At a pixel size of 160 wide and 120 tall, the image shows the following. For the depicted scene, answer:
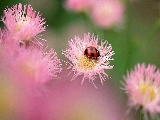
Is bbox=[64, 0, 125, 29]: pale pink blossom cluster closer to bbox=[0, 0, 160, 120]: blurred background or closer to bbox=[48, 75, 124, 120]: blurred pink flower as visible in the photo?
bbox=[0, 0, 160, 120]: blurred background

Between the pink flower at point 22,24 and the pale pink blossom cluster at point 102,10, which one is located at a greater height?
the pale pink blossom cluster at point 102,10

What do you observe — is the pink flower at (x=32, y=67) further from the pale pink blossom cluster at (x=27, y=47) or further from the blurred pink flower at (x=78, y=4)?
the blurred pink flower at (x=78, y=4)

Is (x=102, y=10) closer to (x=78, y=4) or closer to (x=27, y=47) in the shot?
(x=78, y=4)

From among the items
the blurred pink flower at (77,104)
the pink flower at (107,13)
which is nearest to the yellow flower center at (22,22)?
the blurred pink flower at (77,104)

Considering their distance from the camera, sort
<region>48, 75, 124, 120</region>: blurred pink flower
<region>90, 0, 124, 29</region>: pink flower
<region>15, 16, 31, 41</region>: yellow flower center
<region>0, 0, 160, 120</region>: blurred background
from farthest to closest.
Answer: <region>90, 0, 124, 29</region>: pink flower → <region>0, 0, 160, 120</region>: blurred background → <region>15, 16, 31, 41</region>: yellow flower center → <region>48, 75, 124, 120</region>: blurred pink flower

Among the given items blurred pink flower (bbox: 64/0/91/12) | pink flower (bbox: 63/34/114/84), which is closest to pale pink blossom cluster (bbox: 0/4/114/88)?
pink flower (bbox: 63/34/114/84)

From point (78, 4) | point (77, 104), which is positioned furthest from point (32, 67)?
point (78, 4)

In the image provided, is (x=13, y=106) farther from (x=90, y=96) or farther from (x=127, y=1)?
(x=127, y=1)
